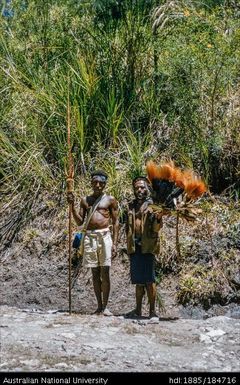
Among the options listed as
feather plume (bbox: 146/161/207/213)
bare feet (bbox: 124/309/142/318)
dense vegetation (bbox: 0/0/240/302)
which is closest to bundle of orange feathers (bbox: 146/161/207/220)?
feather plume (bbox: 146/161/207/213)

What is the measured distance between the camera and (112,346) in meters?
6.96

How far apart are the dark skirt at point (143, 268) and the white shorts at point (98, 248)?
33cm

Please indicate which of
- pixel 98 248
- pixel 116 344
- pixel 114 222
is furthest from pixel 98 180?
pixel 116 344

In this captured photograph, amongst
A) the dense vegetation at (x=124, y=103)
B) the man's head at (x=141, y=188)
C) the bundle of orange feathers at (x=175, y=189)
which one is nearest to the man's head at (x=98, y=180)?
the man's head at (x=141, y=188)

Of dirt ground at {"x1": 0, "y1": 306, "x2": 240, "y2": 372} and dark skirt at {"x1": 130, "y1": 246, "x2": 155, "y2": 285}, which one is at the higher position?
dark skirt at {"x1": 130, "y1": 246, "x2": 155, "y2": 285}

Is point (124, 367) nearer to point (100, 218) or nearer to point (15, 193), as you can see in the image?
point (100, 218)

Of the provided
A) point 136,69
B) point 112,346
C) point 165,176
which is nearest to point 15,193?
point 136,69

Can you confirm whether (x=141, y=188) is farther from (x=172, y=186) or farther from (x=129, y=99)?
(x=129, y=99)

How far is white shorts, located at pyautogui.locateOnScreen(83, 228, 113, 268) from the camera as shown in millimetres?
8414

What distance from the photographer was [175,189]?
8.13m

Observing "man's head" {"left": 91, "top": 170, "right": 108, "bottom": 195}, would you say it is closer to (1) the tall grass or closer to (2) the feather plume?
(2) the feather plume

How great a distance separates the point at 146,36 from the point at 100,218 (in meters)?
4.46

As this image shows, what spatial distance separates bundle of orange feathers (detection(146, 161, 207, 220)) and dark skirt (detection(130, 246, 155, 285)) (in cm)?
61

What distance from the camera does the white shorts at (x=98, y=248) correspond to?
841cm
